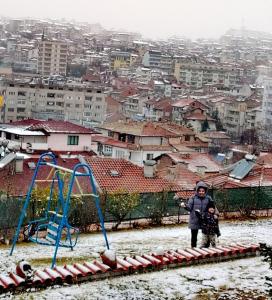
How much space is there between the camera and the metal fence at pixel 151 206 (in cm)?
1005

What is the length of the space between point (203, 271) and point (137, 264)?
840mm

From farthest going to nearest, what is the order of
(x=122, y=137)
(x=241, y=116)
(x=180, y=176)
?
(x=241, y=116) < (x=122, y=137) < (x=180, y=176)

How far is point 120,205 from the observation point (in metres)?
11.3

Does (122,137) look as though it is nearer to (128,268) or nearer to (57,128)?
(57,128)

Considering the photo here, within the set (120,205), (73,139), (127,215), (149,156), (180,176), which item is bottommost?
(149,156)

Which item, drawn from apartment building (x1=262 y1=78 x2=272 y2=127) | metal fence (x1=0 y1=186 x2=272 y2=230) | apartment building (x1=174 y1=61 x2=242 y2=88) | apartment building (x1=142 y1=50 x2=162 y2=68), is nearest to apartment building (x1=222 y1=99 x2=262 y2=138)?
apartment building (x1=262 y1=78 x2=272 y2=127)

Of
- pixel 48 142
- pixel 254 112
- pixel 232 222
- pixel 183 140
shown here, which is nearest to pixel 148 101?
pixel 254 112

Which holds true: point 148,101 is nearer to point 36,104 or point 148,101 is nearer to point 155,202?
point 36,104

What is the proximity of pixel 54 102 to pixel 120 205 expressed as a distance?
74343mm

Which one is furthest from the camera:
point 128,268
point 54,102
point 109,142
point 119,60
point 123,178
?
point 119,60

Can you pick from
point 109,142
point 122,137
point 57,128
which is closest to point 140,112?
point 122,137

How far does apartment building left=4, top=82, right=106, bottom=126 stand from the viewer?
82250 millimetres

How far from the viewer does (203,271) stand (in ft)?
26.7

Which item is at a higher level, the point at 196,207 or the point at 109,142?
the point at 196,207
